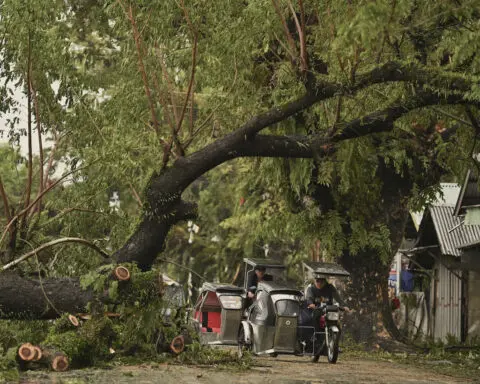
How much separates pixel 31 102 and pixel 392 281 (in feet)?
94.8

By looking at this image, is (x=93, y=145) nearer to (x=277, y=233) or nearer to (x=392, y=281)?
(x=277, y=233)

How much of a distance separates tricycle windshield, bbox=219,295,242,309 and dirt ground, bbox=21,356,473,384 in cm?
111

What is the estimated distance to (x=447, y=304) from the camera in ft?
111

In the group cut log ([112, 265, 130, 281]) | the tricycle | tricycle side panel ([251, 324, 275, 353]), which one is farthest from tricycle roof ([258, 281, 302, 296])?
cut log ([112, 265, 130, 281])

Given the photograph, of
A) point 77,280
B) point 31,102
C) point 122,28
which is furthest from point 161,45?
point 77,280

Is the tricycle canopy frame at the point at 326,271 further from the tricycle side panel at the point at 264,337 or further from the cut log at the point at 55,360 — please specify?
the cut log at the point at 55,360

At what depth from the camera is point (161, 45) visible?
64.5 ft

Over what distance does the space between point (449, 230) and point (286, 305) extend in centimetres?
1402

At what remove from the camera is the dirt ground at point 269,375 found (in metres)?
13.5

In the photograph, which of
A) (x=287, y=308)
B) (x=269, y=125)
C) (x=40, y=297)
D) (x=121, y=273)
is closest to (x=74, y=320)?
(x=40, y=297)

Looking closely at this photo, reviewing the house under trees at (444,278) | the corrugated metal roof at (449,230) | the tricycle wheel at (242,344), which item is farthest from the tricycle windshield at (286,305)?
the corrugated metal roof at (449,230)

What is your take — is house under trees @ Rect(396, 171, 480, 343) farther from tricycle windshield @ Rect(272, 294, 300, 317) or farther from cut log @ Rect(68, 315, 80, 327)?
cut log @ Rect(68, 315, 80, 327)

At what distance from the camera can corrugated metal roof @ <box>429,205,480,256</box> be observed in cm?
2975

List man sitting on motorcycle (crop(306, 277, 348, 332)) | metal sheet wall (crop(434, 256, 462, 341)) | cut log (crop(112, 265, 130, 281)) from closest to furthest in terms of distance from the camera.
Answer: cut log (crop(112, 265, 130, 281))
man sitting on motorcycle (crop(306, 277, 348, 332))
metal sheet wall (crop(434, 256, 462, 341))
